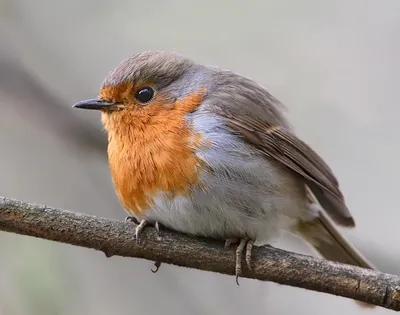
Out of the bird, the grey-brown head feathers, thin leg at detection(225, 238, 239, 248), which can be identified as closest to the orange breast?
the bird

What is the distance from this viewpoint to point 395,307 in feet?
9.11

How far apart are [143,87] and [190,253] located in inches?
37.0

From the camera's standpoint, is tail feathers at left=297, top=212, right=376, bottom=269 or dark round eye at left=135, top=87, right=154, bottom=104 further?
tail feathers at left=297, top=212, right=376, bottom=269

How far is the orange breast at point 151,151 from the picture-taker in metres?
3.12

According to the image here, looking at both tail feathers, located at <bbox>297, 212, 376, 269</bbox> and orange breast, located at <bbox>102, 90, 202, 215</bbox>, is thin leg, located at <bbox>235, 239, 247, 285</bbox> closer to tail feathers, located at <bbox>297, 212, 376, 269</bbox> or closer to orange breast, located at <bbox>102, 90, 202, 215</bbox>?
orange breast, located at <bbox>102, 90, 202, 215</bbox>

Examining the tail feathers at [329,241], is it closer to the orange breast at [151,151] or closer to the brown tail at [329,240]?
the brown tail at [329,240]

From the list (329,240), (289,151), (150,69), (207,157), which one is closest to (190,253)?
(207,157)

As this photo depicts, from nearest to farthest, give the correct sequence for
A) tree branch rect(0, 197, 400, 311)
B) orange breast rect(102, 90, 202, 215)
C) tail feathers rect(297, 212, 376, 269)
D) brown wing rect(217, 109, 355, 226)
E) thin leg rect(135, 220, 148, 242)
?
tree branch rect(0, 197, 400, 311) → thin leg rect(135, 220, 148, 242) → orange breast rect(102, 90, 202, 215) → brown wing rect(217, 109, 355, 226) → tail feathers rect(297, 212, 376, 269)

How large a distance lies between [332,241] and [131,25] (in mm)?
2596

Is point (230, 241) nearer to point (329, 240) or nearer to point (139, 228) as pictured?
point (139, 228)

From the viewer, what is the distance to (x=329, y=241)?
396 centimetres

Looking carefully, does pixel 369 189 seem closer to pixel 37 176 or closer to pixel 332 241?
pixel 332 241

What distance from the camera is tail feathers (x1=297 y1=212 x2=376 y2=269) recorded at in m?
3.87

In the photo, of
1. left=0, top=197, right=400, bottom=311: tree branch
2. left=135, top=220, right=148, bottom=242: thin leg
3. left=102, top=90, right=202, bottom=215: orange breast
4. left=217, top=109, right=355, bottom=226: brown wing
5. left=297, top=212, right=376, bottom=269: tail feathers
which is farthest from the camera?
left=297, top=212, right=376, bottom=269: tail feathers
